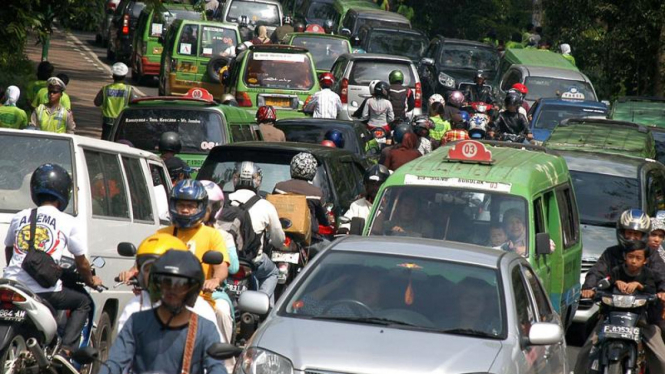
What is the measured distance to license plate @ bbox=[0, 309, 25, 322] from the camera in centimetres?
873

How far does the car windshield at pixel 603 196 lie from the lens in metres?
16.2

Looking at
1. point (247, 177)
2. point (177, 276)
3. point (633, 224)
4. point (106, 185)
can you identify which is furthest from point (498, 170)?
point (177, 276)

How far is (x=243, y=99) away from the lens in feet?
80.5

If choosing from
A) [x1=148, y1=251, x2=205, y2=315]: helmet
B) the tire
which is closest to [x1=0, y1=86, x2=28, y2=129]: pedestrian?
the tire

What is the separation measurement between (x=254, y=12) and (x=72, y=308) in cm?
3063

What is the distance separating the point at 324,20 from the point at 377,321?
36962mm

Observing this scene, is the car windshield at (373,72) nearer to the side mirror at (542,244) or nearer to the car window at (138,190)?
the side mirror at (542,244)

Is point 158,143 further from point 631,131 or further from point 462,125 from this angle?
point 631,131

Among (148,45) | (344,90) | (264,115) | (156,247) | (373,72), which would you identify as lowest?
(148,45)

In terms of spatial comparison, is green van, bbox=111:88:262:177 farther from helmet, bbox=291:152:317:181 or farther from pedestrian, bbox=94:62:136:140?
helmet, bbox=291:152:317:181

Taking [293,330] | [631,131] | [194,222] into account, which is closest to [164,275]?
[293,330]

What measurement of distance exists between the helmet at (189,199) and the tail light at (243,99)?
15.5 m

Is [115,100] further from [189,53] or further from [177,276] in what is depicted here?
[177,276]

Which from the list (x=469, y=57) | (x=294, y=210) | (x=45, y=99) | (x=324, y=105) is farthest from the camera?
(x=469, y=57)
